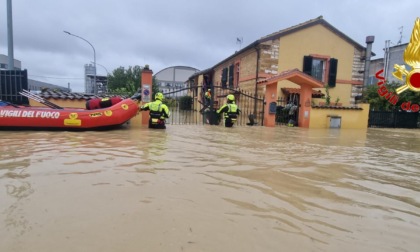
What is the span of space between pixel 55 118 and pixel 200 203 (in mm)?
6404

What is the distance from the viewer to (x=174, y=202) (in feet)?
9.25

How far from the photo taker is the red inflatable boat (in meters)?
7.51

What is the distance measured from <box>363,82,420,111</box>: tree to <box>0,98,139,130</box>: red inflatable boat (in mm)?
16335

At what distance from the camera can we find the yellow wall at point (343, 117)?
13.2 m

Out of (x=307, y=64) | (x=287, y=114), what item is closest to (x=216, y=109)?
(x=287, y=114)

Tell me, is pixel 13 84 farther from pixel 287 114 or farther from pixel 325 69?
pixel 325 69

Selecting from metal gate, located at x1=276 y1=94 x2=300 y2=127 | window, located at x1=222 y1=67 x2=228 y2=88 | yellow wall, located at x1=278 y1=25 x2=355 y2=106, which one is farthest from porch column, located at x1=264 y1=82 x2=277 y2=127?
window, located at x1=222 y1=67 x2=228 y2=88

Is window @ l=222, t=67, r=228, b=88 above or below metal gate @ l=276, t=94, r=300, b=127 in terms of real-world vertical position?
above

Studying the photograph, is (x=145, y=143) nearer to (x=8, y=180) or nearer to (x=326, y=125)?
(x=8, y=180)

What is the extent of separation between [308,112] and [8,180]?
470 inches

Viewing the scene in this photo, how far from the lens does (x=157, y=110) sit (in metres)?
9.08

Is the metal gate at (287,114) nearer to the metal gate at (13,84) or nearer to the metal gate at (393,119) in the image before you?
the metal gate at (393,119)

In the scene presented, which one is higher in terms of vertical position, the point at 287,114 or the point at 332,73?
the point at 332,73

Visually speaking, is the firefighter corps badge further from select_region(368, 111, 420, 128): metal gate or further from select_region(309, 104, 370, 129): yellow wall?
select_region(368, 111, 420, 128): metal gate
